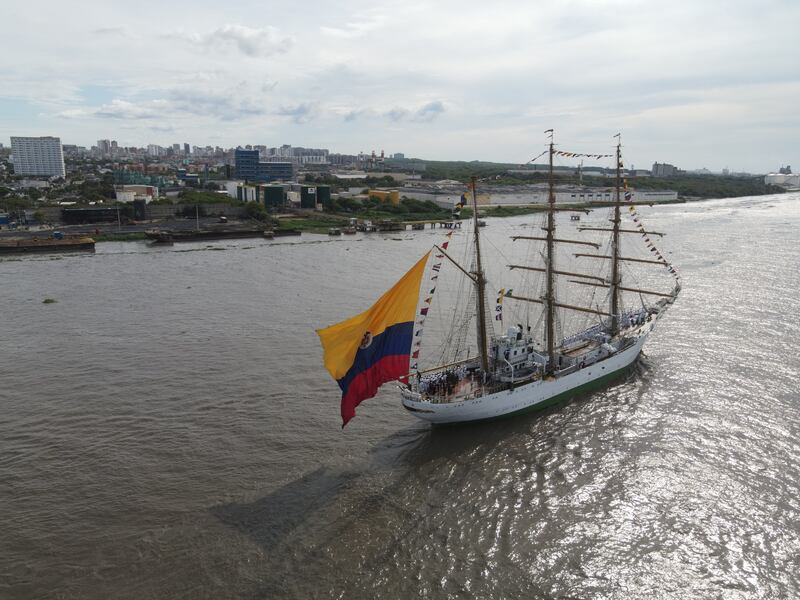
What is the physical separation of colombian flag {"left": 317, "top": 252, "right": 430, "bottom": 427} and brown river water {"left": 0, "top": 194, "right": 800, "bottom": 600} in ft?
10.2

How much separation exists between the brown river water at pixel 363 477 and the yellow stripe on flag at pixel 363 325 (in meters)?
4.02

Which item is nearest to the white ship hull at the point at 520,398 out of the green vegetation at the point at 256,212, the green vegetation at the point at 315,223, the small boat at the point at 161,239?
the small boat at the point at 161,239

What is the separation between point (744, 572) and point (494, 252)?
54.1m

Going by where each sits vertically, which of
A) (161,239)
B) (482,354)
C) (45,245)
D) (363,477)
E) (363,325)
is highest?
(161,239)

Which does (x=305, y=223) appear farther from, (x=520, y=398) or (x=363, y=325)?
(x=363, y=325)

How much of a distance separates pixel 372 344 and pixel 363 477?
15.6ft

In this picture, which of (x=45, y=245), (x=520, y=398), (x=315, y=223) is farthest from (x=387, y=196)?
(x=520, y=398)

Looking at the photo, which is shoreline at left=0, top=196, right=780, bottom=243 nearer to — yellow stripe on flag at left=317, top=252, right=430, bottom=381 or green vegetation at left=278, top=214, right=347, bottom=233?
green vegetation at left=278, top=214, right=347, bottom=233

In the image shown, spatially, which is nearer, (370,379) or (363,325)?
(363,325)

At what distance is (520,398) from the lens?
81.9 ft

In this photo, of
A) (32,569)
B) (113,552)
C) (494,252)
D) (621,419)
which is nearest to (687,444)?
(621,419)

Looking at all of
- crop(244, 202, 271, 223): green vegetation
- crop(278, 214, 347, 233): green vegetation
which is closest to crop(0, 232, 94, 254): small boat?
crop(278, 214, 347, 233): green vegetation

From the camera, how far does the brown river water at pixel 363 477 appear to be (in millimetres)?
15672

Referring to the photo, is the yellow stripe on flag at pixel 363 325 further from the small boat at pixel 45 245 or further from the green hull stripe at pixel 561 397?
the small boat at pixel 45 245
